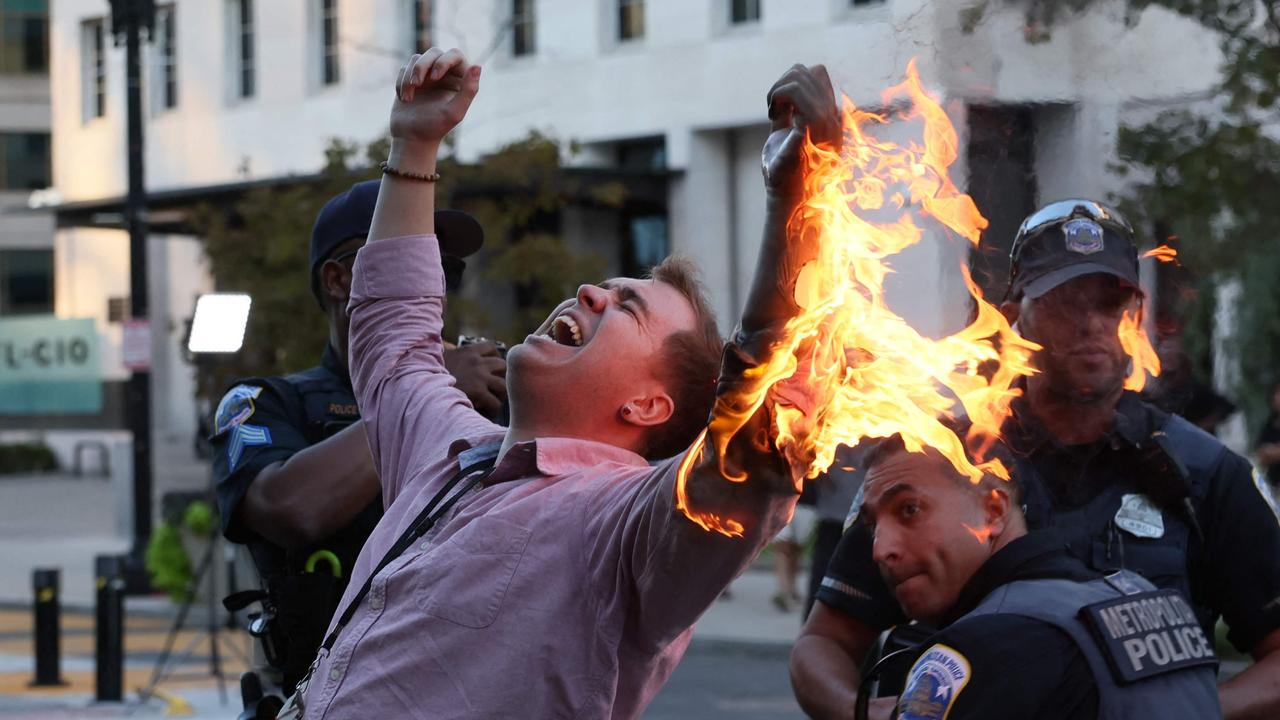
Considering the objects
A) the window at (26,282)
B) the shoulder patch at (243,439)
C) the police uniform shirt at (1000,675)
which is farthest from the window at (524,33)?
the window at (26,282)

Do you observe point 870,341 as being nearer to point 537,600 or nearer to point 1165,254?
point 537,600

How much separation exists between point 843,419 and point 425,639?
70 cm

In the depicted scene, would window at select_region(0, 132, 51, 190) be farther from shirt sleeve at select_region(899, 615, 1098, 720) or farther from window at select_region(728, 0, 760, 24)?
shirt sleeve at select_region(899, 615, 1098, 720)

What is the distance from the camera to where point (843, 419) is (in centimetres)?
240

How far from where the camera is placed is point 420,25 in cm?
2606

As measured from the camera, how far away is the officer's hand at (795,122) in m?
2.12

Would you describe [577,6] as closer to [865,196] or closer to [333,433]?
[333,433]

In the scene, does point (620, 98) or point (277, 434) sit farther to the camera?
point (620, 98)

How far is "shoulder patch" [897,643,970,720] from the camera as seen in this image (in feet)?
8.62

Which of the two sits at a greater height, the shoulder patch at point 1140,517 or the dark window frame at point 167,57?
the dark window frame at point 167,57

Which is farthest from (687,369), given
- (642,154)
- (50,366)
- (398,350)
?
(50,366)

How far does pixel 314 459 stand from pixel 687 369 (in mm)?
1231

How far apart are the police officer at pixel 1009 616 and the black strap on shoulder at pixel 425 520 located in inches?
26.2

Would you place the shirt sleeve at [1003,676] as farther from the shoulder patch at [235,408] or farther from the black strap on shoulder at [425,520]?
the shoulder patch at [235,408]
